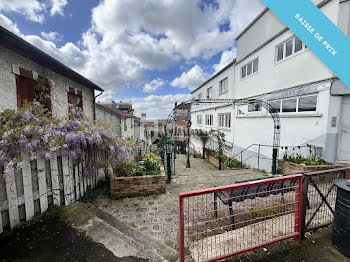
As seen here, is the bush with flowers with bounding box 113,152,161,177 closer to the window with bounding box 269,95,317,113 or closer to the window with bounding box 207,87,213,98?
the window with bounding box 269,95,317,113

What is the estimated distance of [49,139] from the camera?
2803 mm

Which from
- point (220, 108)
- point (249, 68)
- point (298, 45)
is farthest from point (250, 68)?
point (220, 108)

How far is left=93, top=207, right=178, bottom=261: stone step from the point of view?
2104 mm

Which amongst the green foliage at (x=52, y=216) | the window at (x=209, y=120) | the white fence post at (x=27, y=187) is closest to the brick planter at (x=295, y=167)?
the green foliage at (x=52, y=216)

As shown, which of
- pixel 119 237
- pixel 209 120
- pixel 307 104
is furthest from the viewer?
pixel 209 120

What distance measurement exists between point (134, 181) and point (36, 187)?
1882 millimetres

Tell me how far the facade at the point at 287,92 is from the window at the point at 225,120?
93 cm

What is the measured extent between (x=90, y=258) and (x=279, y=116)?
8654 millimetres

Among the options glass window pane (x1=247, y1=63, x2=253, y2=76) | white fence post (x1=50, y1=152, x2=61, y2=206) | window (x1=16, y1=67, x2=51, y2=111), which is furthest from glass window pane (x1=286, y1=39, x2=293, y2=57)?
window (x1=16, y1=67, x2=51, y2=111)

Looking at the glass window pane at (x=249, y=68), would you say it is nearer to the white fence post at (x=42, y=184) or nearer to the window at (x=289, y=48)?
the window at (x=289, y=48)

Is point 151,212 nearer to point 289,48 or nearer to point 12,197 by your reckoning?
point 12,197

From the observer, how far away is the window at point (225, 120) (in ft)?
40.6

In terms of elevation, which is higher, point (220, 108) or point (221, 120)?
point (220, 108)

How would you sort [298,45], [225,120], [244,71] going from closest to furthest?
[298,45]
[244,71]
[225,120]
